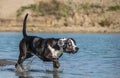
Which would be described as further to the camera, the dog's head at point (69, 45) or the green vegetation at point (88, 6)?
the green vegetation at point (88, 6)

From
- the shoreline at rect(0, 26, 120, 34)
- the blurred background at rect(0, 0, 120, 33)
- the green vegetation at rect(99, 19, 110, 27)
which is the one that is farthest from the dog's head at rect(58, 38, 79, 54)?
the green vegetation at rect(99, 19, 110, 27)

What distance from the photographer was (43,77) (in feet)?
52.2

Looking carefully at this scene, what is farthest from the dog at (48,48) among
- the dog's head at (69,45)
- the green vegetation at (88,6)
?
the green vegetation at (88,6)

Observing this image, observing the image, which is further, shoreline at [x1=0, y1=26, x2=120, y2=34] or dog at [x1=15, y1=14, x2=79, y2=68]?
shoreline at [x1=0, y1=26, x2=120, y2=34]

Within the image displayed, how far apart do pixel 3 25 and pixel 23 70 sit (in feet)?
126

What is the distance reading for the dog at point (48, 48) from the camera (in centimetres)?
1638

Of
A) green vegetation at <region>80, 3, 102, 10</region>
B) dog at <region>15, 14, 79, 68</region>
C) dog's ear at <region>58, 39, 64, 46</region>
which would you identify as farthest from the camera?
green vegetation at <region>80, 3, 102, 10</region>

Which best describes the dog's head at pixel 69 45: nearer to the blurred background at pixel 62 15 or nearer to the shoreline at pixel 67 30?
the blurred background at pixel 62 15

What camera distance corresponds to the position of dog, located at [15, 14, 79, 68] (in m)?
16.4

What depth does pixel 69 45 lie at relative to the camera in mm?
16344

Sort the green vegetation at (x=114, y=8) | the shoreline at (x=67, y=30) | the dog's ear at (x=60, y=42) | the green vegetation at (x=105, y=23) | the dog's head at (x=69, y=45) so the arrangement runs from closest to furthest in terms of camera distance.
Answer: the dog's head at (x=69, y=45) < the dog's ear at (x=60, y=42) < the shoreline at (x=67, y=30) < the green vegetation at (x=105, y=23) < the green vegetation at (x=114, y=8)

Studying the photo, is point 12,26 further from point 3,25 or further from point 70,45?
point 70,45

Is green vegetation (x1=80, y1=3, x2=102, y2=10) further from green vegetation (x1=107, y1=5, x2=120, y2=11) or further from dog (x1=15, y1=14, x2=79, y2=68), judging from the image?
dog (x1=15, y1=14, x2=79, y2=68)

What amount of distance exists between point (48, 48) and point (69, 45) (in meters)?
0.89
